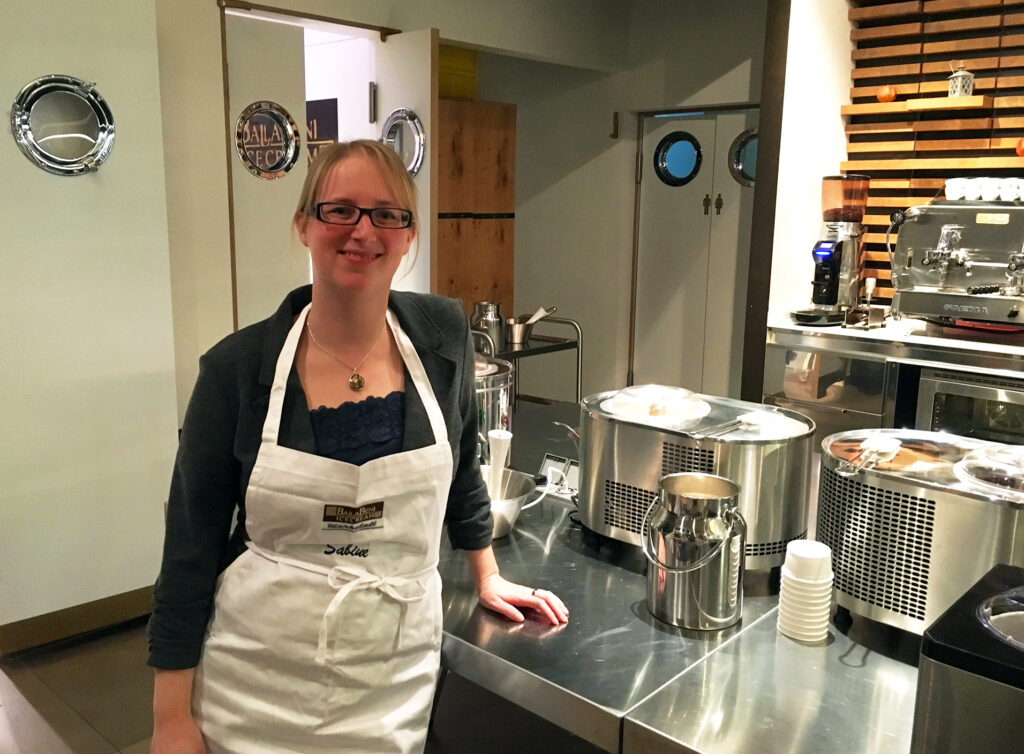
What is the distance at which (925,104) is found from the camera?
3.86m

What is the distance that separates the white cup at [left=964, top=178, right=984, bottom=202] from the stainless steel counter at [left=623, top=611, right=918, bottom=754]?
2764 millimetres

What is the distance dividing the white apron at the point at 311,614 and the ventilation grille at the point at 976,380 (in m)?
2.73

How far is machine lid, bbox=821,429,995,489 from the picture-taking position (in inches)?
49.6

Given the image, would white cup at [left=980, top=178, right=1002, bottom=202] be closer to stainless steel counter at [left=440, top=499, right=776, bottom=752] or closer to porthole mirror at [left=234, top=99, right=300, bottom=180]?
stainless steel counter at [left=440, top=499, right=776, bottom=752]

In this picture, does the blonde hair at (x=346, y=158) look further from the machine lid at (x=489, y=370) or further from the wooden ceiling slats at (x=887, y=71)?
the wooden ceiling slats at (x=887, y=71)

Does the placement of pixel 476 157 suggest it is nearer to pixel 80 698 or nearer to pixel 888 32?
pixel 888 32

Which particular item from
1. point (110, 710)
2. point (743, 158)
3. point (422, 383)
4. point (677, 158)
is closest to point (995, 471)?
point (422, 383)

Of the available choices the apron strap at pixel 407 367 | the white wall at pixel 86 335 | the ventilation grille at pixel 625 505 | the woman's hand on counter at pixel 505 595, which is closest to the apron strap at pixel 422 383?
the apron strap at pixel 407 367

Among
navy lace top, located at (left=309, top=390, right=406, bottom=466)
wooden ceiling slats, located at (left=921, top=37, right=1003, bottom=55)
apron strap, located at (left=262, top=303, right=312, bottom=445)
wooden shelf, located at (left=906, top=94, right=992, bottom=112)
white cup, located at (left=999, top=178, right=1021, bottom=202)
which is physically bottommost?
navy lace top, located at (left=309, top=390, right=406, bottom=466)

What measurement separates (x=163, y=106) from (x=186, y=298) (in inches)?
28.2

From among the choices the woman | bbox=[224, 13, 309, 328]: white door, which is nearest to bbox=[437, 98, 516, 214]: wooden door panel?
bbox=[224, 13, 309, 328]: white door

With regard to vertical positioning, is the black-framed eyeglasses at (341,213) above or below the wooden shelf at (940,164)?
below

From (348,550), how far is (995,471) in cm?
91

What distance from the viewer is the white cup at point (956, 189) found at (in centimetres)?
355
